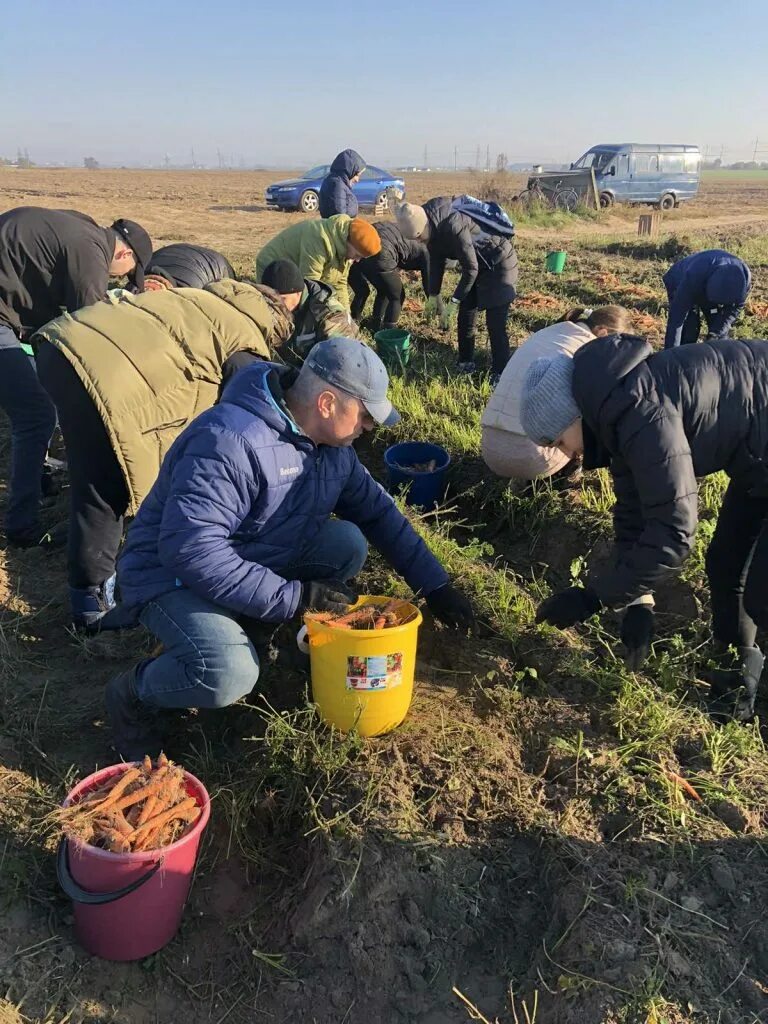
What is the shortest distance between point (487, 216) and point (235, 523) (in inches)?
170

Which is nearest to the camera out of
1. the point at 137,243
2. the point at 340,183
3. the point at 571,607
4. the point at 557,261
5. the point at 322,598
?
the point at 322,598

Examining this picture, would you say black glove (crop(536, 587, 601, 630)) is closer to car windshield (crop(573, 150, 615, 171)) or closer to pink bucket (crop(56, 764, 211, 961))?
pink bucket (crop(56, 764, 211, 961))

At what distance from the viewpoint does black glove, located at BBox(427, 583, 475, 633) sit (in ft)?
8.66

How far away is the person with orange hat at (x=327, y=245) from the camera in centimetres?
480

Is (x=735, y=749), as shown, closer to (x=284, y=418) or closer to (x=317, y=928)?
(x=317, y=928)

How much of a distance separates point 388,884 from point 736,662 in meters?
1.50

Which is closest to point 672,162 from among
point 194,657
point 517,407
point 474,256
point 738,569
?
point 474,256

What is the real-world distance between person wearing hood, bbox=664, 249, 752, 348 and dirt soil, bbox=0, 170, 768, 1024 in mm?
3219

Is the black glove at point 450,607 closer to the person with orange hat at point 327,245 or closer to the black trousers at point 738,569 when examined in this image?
the black trousers at point 738,569

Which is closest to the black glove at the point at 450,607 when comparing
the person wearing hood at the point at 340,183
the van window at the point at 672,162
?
the person wearing hood at the point at 340,183

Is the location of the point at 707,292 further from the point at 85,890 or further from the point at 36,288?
the point at 85,890

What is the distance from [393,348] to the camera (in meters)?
5.86

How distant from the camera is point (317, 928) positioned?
1986 millimetres

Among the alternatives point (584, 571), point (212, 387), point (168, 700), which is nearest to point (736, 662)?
point (584, 571)
